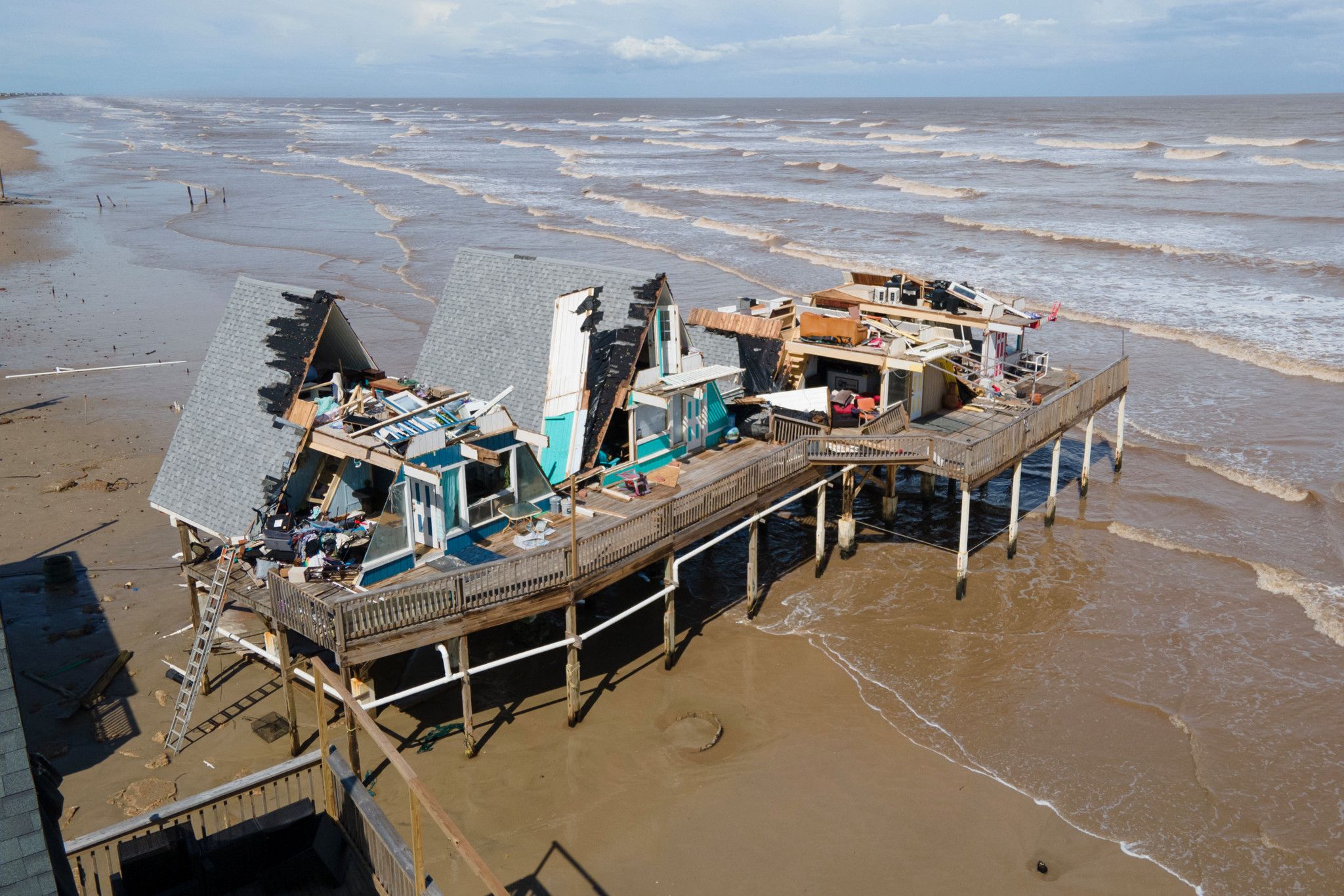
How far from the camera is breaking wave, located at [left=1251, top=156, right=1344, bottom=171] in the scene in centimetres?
10475

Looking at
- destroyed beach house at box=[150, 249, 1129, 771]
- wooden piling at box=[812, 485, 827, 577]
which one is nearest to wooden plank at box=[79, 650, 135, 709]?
destroyed beach house at box=[150, 249, 1129, 771]

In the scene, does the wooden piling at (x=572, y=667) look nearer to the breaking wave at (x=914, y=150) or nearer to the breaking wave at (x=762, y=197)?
the breaking wave at (x=762, y=197)

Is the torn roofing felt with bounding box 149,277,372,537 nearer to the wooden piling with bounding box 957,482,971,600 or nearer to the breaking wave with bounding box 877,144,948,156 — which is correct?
the wooden piling with bounding box 957,482,971,600

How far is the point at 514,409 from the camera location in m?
22.0

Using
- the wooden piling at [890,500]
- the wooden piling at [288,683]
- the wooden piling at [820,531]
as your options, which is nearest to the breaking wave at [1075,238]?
the wooden piling at [890,500]

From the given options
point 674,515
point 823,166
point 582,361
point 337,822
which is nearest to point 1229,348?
point 582,361

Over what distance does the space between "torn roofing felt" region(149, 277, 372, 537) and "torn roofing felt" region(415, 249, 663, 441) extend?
2352mm

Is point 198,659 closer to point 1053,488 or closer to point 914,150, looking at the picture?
point 1053,488

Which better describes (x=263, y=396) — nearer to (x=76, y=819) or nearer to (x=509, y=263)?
(x=509, y=263)

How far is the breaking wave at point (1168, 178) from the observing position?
97.2 metres

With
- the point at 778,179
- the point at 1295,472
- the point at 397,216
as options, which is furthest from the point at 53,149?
the point at 1295,472

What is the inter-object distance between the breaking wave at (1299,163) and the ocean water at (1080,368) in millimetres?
1398

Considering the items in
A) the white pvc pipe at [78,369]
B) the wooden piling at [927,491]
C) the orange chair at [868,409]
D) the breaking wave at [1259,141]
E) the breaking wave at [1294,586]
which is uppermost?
the breaking wave at [1259,141]

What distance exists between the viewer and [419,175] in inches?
4156
